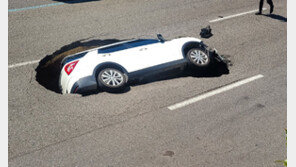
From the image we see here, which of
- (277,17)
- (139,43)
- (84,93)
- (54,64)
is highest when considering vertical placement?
(139,43)

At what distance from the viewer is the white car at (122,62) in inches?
296

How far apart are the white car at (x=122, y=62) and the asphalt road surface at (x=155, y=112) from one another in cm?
32

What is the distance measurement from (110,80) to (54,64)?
7.61ft

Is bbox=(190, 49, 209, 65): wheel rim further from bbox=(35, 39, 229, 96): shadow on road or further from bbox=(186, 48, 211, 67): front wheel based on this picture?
bbox=(35, 39, 229, 96): shadow on road

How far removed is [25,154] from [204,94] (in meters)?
4.00

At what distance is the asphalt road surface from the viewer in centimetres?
600

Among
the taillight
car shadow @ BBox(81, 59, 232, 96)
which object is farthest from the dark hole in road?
car shadow @ BBox(81, 59, 232, 96)

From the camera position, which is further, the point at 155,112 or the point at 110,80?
the point at 110,80

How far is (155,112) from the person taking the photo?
713 cm

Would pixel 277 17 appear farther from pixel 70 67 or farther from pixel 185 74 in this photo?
pixel 70 67

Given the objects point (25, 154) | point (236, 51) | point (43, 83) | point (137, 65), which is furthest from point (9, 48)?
point (236, 51)

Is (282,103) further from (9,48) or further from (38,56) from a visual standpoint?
(9,48)

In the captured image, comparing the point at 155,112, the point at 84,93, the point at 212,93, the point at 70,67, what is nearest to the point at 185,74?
the point at 212,93

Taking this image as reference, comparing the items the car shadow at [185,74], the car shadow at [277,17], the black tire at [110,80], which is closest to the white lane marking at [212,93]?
the car shadow at [185,74]
